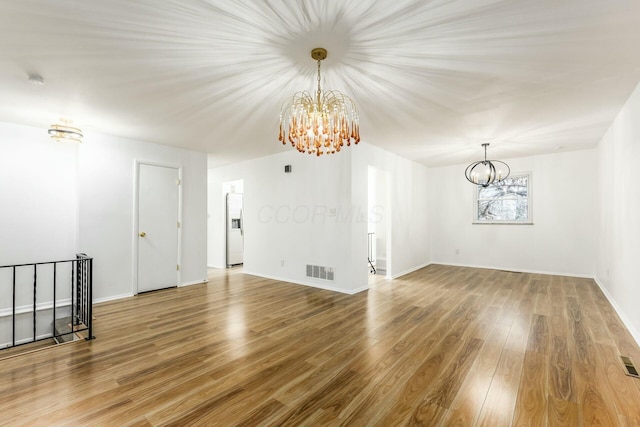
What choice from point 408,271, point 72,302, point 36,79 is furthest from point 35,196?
point 408,271

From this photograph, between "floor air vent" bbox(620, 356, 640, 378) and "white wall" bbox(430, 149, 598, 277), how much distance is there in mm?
4212

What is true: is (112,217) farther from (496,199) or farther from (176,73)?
(496,199)

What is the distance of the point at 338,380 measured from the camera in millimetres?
2197

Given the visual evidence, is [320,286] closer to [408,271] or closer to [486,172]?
[408,271]

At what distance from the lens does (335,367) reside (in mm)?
2385

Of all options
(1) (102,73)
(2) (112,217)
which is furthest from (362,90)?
(2) (112,217)

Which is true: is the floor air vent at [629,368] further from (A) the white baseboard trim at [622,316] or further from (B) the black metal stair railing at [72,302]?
(B) the black metal stair railing at [72,302]

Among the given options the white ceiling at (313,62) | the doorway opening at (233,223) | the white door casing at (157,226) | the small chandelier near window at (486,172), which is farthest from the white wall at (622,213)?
the doorway opening at (233,223)

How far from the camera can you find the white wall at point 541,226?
574 centimetres

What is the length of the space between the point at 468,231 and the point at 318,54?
6338mm

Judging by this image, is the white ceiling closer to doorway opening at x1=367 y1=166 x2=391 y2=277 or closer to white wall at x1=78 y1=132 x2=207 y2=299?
white wall at x1=78 y1=132 x2=207 y2=299

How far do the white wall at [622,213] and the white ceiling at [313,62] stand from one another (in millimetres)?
328

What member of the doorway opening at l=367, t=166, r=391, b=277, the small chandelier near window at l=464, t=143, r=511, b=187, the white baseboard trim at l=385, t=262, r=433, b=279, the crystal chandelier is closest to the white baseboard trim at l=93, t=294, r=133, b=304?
the crystal chandelier

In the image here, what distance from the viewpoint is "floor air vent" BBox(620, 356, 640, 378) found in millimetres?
2258
